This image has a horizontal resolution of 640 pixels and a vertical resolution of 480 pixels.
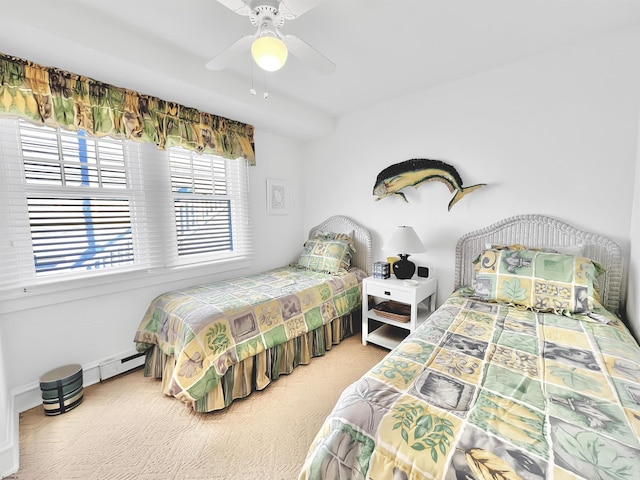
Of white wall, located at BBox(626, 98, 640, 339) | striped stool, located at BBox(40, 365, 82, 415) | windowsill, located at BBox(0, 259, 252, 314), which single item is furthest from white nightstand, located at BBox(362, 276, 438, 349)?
striped stool, located at BBox(40, 365, 82, 415)

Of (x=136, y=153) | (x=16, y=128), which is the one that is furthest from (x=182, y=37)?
(x=16, y=128)

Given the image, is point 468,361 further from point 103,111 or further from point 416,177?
point 103,111

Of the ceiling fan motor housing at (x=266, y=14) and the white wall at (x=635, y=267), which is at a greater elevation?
the ceiling fan motor housing at (x=266, y=14)

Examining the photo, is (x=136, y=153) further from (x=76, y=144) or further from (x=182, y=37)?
(x=182, y=37)

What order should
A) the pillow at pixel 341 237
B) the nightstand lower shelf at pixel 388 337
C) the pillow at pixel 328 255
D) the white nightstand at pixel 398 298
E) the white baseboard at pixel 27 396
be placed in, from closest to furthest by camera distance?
the white baseboard at pixel 27 396, the white nightstand at pixel 398 298, the nightstand lower shelf at pixel 388 337, the pillow at pixel 328 255, the pillow at pixel 341 237

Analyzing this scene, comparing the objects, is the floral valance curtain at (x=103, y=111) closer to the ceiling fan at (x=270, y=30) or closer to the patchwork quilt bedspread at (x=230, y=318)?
the ceiling fan at (x=270, y=30)

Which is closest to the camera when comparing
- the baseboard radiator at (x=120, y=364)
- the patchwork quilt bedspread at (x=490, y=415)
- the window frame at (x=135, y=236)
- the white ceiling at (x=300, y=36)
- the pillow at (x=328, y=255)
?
the patchwork quilt bedspread at (x=490, y=415)

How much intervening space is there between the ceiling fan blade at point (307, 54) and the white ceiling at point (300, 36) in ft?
0.95

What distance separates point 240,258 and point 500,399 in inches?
98.0

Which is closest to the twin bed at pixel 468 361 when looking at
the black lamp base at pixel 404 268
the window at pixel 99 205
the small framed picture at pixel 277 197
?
the black lamp base at pixel 404 268

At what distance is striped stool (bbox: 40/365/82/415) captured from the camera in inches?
67.0

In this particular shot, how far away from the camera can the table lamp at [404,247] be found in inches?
92.2

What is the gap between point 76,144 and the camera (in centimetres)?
192

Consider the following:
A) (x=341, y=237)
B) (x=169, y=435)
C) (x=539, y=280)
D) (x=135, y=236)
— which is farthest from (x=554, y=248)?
(x=135, y=236)
